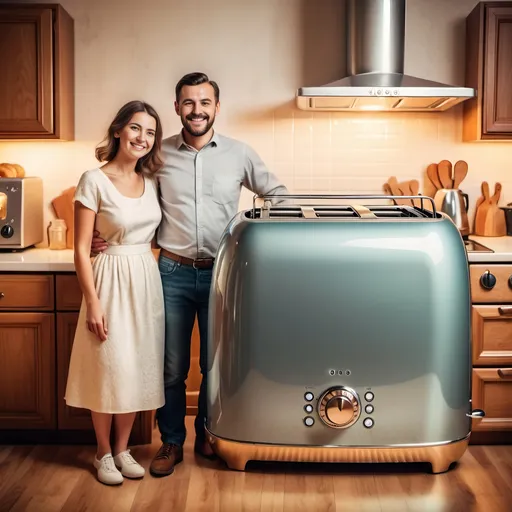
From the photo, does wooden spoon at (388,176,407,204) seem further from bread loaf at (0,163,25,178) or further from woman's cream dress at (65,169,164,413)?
bread loaf at (0,163,25,178)

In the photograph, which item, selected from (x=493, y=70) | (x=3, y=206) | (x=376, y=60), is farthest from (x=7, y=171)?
(x=493, y=70)

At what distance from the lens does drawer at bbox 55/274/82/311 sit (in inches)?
118

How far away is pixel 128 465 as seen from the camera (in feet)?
9.09

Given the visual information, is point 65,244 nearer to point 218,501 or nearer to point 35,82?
point 35,82

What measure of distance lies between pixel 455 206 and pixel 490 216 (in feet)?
0.69

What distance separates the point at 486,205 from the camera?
11.8 feet

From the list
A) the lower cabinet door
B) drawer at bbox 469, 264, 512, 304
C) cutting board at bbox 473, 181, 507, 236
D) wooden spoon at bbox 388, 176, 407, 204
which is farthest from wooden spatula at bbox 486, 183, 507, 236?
the lower cabinet door

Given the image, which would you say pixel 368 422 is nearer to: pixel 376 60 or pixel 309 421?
pixel 309 421

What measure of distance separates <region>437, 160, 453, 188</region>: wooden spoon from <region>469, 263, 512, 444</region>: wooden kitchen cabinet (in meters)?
0.70

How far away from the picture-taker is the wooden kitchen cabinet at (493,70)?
3344mm

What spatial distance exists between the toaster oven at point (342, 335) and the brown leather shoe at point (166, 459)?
12.0 inches

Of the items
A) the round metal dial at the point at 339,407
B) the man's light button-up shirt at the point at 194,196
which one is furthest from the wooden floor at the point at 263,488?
the man's light button-up shirt at the point at 194,196

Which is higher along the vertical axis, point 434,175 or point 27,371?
point 434,175

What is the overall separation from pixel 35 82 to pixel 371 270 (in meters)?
1.64
